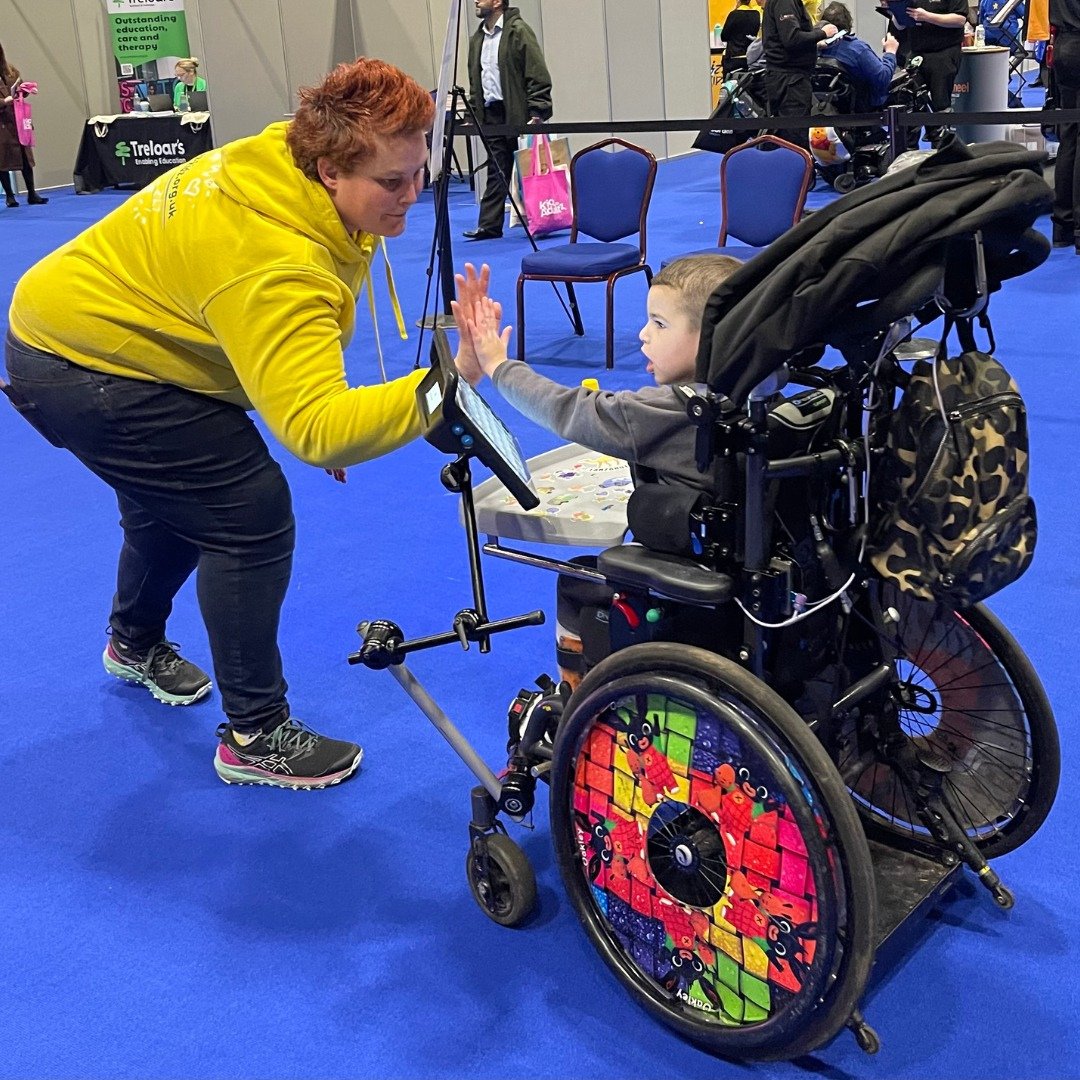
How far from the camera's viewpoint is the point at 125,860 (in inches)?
92.6

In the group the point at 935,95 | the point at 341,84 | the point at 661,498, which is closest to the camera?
the point at 661,498

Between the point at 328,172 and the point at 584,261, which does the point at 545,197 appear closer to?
the point at 584,261

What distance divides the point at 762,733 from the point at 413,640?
615mm

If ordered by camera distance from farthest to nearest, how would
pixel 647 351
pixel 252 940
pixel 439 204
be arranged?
pixel 439 204 < pixel 252 940 < pixel 647 351

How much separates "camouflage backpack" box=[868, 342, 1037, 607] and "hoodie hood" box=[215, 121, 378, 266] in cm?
99

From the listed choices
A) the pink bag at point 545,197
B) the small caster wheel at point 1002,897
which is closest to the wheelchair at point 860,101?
the pink bag at point 545,197

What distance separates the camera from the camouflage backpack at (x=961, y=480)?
5.02ft

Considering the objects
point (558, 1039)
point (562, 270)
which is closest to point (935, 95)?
point (562, 270)

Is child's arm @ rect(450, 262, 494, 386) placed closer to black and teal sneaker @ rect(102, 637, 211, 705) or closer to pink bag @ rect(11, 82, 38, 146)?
black and teal sneaker @ rect(102, 637, 211, 705)

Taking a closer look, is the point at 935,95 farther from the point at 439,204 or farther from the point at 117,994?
the point at 117,994

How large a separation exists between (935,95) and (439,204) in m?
4.85

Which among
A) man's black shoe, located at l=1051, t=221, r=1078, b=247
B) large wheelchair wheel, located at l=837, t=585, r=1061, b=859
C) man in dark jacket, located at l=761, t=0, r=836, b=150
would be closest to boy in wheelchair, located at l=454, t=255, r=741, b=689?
large wheelchair wheel, located at l=837, t=585, r=1061, b=859

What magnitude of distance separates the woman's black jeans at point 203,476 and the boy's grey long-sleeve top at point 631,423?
28.0 inches

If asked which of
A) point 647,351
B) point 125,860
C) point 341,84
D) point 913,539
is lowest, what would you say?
point 125,860
